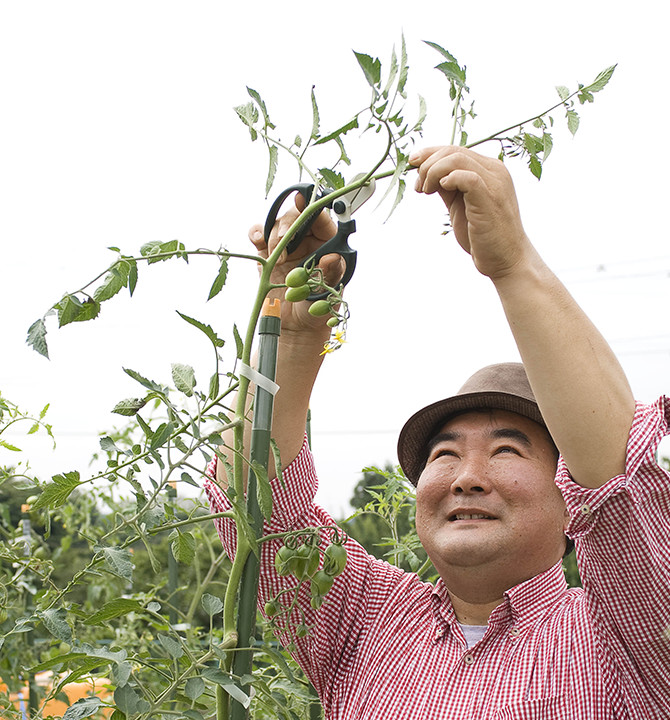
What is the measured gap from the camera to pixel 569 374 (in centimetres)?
116

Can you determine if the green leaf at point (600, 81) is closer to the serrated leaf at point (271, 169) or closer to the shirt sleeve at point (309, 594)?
the serrated leaf at point (271, 169)

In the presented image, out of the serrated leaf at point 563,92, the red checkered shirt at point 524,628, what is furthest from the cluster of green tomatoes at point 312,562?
the serrated leaf at point 563,92

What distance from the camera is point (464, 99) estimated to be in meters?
1.08

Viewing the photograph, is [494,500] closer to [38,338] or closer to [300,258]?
[300,258]

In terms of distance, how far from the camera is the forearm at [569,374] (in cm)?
116

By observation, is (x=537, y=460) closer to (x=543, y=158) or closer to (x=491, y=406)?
(x=491, y=406)

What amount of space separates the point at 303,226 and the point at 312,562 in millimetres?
492

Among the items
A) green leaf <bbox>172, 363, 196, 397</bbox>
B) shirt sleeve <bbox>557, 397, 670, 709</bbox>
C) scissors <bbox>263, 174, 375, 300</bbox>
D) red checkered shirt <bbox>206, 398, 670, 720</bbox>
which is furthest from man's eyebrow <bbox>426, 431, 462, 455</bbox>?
green leaf <bbox>172, 363, 196, 397</bbox>

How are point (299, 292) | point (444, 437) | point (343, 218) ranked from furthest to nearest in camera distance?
point (444, 437)
point (343, 218)
point (299, 292)

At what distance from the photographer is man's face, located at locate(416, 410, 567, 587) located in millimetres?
1476

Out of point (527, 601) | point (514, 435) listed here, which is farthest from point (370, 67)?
point (527, 601)

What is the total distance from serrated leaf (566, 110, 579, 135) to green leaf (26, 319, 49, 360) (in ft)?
2.39

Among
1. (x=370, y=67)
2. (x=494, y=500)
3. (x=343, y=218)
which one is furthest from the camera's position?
(x=494, y=500)

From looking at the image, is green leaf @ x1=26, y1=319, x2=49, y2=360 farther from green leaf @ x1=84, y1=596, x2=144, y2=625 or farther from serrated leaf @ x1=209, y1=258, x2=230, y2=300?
green leaf @ x1=84, y1=596, x2=144, y2=625
